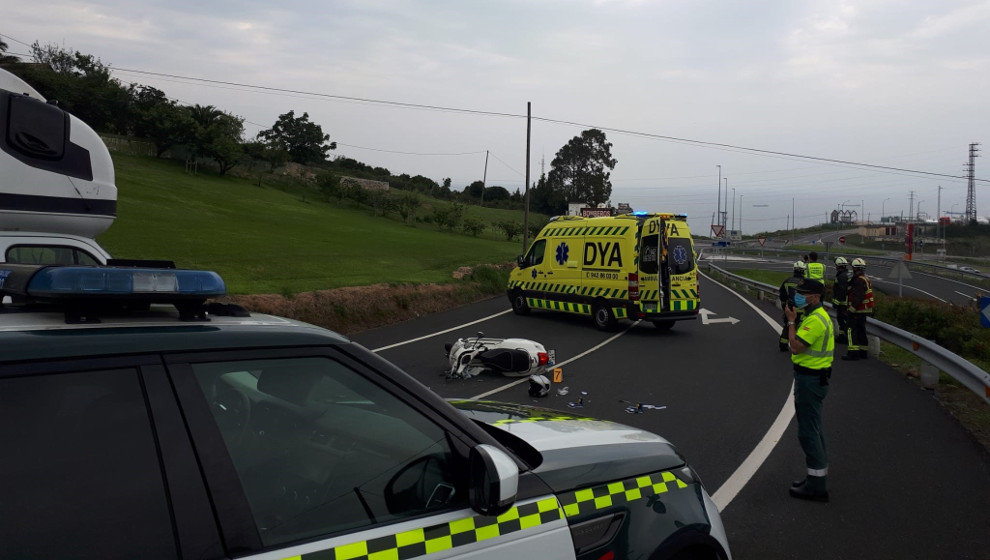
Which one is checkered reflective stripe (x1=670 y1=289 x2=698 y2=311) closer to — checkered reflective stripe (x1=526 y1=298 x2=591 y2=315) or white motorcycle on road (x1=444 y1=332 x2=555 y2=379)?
checkered reflective stripe (x1=526 y1=298 x2=591 y2=315)

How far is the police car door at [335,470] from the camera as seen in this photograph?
207cm

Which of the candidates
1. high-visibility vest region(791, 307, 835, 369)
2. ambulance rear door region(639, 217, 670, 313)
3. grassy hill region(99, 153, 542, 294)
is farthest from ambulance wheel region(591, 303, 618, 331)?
high-visibility vest region(791, 307, 835, 369)

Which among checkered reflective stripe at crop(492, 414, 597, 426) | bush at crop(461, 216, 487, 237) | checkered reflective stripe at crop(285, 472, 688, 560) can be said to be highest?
bush at crop(461, 216, 487, 237)

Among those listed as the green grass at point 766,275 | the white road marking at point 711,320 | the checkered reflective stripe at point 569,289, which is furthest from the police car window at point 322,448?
the green grass at point 766,275

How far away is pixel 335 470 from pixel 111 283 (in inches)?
37.8

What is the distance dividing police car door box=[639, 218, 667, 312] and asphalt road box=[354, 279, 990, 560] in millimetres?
899

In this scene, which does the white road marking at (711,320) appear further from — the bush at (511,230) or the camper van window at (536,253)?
the bush at (511,230)

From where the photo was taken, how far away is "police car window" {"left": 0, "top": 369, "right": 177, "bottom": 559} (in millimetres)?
1765

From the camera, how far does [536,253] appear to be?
1950cm

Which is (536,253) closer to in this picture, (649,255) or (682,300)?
(649,255)

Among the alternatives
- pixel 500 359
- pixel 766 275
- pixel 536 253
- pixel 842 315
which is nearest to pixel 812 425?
pixel 500 359

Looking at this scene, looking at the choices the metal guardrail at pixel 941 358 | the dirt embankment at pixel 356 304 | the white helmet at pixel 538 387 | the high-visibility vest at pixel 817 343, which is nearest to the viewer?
the high-visibility vest at pixel 817 343

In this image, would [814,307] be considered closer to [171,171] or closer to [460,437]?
[460,437]

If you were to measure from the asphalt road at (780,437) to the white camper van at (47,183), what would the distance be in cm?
478
